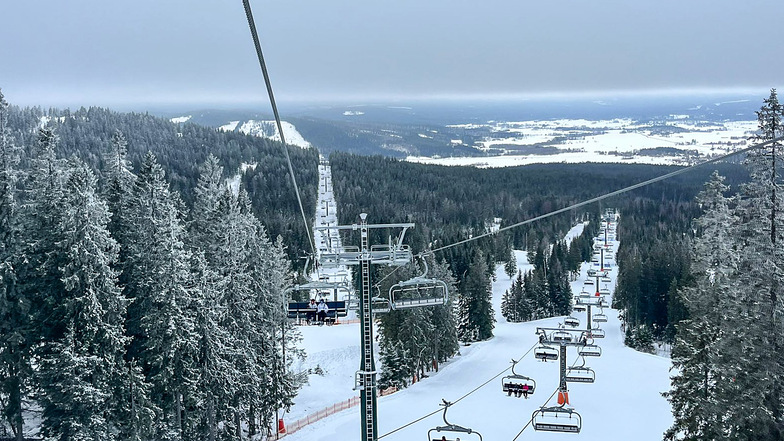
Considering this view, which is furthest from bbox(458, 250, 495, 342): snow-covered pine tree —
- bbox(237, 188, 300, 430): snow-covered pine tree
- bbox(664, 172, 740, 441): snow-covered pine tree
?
bbox(664, 172, 740, 441): snow-covered pine tree

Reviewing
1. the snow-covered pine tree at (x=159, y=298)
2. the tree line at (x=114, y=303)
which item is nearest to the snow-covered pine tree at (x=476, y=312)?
the tree line at (x=114, y=303)

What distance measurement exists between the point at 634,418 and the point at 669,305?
25.1m

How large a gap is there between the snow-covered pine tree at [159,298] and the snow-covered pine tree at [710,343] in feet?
55.0

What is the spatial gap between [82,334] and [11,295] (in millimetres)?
2423

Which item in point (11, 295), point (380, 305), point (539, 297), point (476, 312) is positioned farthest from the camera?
point (539, 297)

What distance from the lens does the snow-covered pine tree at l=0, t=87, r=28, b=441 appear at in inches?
781

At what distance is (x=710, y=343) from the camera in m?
22.6

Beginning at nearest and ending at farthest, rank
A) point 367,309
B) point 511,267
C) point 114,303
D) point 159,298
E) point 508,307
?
point 367,309 → point 114,303 → point 159,298 → point 508,307 → point 511,267

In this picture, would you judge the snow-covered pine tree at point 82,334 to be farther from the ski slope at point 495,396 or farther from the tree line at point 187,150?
the tree line at point 187,150

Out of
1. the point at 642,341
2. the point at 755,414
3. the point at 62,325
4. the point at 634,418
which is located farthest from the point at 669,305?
the point at 62,325

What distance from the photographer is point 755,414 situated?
17469 millimetres

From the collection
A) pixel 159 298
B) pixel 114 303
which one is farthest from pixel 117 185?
pixel 114 303

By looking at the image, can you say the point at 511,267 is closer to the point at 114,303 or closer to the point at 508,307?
the point at 508,307

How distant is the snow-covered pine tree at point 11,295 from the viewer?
19.8 metres
